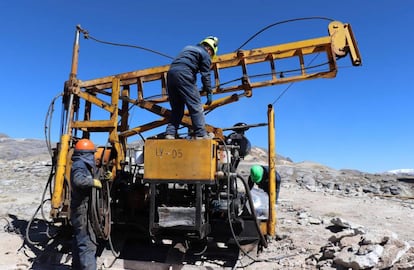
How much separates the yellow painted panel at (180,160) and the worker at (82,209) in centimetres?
79

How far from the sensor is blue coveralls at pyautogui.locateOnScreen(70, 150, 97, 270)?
486 centimetres

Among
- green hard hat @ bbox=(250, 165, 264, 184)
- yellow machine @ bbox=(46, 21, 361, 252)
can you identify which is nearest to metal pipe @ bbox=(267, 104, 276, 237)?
yellow machine @ bbox=(46, 21, 361, 252)

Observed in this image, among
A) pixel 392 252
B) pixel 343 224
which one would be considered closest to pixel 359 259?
pixel 392 252

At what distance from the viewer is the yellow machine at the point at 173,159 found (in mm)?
4668

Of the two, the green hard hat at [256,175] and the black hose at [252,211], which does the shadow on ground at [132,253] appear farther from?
the green hard hat at [256,175]

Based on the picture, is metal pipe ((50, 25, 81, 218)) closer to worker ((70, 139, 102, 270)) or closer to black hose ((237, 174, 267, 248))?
worker ((70, 139, 102, 270))

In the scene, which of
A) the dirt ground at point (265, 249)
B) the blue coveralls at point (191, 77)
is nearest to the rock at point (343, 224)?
the dirt ground at point (265, 249)

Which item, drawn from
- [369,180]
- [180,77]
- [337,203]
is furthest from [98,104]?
[369,180]

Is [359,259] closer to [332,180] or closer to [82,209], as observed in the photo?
[82,209]

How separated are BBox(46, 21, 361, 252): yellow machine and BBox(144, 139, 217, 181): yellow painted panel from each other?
1cm

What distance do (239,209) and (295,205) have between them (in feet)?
16.9

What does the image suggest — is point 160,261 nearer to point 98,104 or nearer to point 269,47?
point 98,104

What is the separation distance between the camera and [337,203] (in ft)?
37.3

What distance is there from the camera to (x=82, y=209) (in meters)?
4.97
